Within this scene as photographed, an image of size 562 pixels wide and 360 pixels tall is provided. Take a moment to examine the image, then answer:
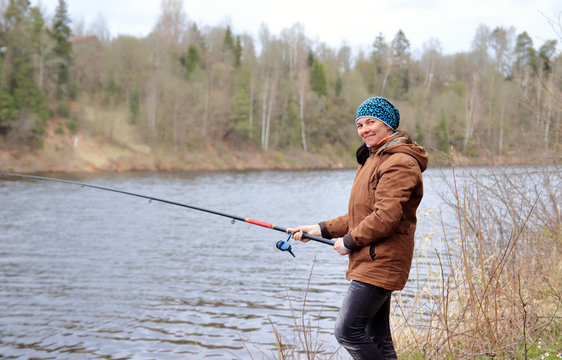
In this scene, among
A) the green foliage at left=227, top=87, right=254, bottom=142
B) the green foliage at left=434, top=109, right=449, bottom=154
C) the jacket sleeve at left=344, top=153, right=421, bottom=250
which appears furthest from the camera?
the green foliage at left=227, top=87, right=254, bottom=142

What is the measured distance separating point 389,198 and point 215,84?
54.9 m

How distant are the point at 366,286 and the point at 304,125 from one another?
174ft

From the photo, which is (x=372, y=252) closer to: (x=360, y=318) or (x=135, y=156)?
(x=360, y=318)

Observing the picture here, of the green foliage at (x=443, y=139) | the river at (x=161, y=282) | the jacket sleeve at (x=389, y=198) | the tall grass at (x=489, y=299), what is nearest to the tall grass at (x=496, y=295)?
the tall grass at (x=489, y=299)

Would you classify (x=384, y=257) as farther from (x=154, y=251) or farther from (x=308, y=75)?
(x=308, y=75)

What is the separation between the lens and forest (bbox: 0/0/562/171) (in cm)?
4216

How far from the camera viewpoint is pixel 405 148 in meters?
3.08

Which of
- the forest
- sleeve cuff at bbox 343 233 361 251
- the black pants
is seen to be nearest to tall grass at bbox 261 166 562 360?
the black pants

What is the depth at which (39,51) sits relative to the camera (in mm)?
44594

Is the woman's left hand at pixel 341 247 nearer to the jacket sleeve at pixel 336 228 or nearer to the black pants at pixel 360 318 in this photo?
the black pants at pixel 360 318

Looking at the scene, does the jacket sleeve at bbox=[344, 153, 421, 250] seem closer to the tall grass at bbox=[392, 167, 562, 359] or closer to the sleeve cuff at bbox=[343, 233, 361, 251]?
the sleeve cuff at bbox=[343, 233, 361, 251]

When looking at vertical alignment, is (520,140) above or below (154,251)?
above

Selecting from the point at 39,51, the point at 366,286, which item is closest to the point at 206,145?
the point at 39,51

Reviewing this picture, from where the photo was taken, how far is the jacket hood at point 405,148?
3080mm
